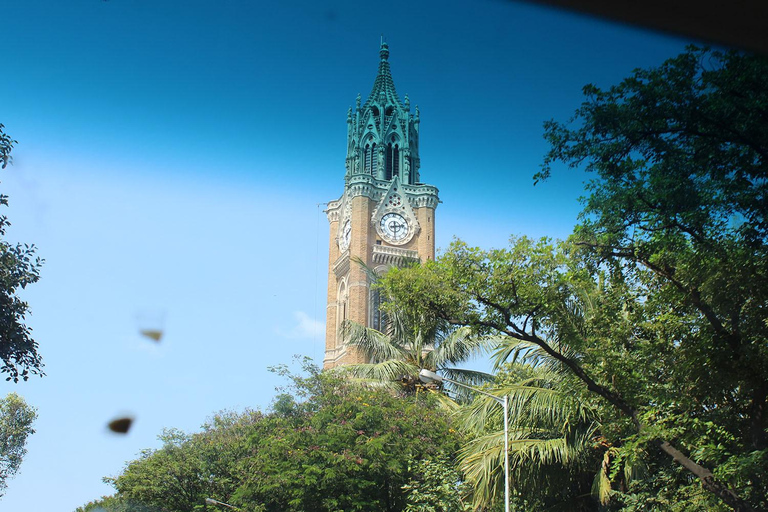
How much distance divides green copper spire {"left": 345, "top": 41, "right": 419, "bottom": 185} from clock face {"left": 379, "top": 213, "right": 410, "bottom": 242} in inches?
138


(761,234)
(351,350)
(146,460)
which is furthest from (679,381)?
(351,350)

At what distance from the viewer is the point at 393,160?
239 feet

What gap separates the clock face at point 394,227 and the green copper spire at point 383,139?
351 cm

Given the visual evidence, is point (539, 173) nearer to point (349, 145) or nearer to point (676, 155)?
point (676, 155)

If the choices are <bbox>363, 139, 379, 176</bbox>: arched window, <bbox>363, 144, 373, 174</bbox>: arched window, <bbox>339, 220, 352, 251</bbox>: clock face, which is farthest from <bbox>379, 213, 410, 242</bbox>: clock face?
<bbox>363, 144, 373, 174</bbox>: arched window

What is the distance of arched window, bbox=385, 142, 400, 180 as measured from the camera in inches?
2840

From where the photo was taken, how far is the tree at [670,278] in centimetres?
1376

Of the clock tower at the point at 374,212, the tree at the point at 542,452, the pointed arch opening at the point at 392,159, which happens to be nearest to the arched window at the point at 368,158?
the clock tower at the point at 374,212

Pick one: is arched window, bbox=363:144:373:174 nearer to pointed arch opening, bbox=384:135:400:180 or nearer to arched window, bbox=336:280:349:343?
pointed arch opening, bbox=384:135:400:180

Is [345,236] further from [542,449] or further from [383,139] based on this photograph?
[542,449]

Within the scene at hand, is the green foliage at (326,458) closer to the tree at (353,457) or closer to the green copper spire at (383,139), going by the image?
the tree at (353,457)

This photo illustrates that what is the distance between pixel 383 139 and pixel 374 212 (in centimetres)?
753

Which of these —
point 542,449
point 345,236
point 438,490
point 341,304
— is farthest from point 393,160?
point 542,449

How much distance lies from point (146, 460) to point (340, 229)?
3782 cm
